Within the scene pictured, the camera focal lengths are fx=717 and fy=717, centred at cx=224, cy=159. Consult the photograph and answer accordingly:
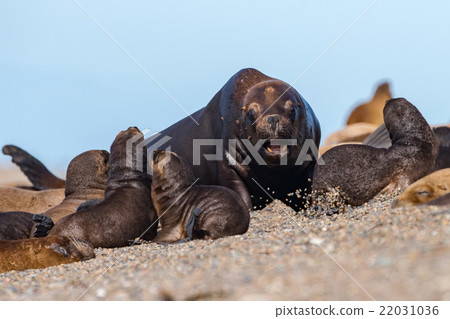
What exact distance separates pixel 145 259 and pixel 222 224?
161cm

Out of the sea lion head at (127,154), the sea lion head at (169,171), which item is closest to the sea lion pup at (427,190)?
the sea lion head at (169,171)

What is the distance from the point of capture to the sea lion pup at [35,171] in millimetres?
12664

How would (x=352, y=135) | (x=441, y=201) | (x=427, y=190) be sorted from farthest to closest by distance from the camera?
(x=352, y=135) → (x=427, y=190) → (x=441, y=201)

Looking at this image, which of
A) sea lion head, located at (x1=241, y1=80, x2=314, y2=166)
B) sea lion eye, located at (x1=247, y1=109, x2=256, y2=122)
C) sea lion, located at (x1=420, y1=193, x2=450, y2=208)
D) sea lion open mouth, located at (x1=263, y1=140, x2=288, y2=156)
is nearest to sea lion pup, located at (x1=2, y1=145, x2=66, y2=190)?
sea lion head, located at (x1=241, y1=80, x2=314, y2=166)

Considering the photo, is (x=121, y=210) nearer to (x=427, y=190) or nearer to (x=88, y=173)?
(x=88, y=173)

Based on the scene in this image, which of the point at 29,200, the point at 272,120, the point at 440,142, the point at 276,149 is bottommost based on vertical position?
the point at 29,200

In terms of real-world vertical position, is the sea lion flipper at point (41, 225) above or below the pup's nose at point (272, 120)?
below

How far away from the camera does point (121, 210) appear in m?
7.26

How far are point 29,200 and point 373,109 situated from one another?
13.5 meters

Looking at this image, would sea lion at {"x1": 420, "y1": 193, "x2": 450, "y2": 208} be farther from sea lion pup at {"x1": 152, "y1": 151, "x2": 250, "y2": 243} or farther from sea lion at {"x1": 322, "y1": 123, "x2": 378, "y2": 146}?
sea lion at {"x1": 322, "y1": 123, "x2": 378, "y2": 146}

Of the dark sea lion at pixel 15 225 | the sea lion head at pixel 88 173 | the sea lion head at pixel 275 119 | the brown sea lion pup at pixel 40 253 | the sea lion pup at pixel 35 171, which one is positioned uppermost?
the sea lion head at pixel 275 119

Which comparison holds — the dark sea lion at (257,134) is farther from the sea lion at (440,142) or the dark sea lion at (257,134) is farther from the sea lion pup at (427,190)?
the sea lion pup at (427,190)

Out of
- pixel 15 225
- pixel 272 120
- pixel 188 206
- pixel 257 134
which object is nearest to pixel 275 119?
pixel 272 120

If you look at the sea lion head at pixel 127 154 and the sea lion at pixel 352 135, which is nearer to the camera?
the sea lion head at pixel 127 154
